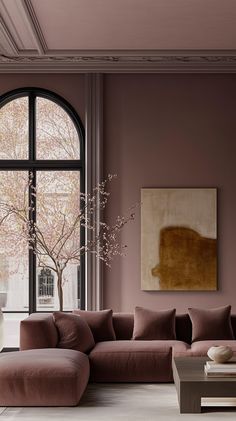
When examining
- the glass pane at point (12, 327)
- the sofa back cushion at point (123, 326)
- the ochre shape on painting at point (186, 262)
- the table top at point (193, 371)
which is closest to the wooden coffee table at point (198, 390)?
the table top at point (193, 371)

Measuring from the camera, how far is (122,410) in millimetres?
6047

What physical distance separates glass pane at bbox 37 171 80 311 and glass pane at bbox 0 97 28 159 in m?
0.38

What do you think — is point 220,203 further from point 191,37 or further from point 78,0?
point 78,0

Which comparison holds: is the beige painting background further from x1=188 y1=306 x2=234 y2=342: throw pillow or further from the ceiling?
the ceiling

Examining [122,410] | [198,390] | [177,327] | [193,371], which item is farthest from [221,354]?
[177,327]

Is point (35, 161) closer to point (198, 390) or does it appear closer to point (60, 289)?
point (60, 289)

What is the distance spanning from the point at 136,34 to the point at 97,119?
1.50 metres

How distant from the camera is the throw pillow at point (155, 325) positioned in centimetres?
788

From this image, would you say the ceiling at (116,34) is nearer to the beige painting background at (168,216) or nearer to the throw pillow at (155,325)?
the beige painting background at (168,216)

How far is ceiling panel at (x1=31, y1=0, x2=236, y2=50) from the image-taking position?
22.5 ft

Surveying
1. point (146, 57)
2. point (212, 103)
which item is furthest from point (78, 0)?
point (212, 103)

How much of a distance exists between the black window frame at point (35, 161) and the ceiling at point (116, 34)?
1.09ft

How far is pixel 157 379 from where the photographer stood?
7.30 m

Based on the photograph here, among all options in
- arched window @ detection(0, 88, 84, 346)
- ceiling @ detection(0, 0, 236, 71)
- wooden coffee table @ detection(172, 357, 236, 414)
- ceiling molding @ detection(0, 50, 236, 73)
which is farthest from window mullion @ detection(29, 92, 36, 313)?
wooden coffee table @ detection(172, 357, 236, 414)
